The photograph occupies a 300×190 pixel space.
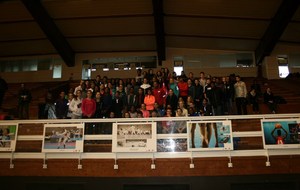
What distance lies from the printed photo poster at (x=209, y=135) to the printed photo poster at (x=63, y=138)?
2.97 m

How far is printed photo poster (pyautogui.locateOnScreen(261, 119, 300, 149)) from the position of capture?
23.2ft

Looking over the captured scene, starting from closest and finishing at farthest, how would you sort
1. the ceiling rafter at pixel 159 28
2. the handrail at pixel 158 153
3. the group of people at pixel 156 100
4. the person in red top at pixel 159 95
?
the handrail at pixel 158 153, the group of people at pixel 156 100, the person in red top at pixel 159 95, the ceiling rafter at pixel 159 28

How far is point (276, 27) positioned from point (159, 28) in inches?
250

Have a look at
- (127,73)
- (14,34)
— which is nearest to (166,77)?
(127,73)

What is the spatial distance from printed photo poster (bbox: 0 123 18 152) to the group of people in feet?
4.64

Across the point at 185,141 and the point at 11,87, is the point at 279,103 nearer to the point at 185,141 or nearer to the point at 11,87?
the point at 185,141

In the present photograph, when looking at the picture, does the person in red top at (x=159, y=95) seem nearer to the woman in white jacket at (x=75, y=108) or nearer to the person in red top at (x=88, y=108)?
the person in red top at (x=88, y=108)

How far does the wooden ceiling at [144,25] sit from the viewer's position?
48.8ft

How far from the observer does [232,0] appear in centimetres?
1412

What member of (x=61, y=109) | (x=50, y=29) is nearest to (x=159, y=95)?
(x=61, y=109)

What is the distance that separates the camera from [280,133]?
718 centimetres

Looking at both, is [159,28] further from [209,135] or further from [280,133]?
[280,133]

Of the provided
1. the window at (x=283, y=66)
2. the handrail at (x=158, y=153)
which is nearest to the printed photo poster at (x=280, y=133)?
the handrail at (x=158, y=153)

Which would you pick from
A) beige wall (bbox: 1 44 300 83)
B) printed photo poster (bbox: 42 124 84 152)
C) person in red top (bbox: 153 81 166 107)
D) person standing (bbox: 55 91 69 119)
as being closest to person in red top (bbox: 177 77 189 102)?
person in red top (bbox: 153 81 166 107)
